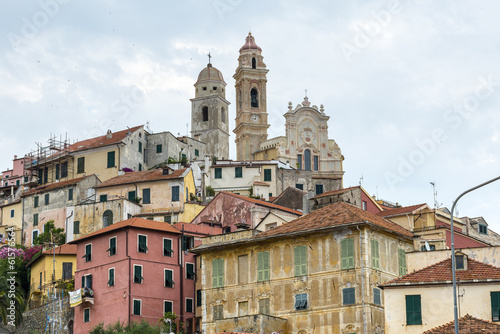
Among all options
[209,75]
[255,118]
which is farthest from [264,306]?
[209,75]

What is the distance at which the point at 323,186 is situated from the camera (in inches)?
3971

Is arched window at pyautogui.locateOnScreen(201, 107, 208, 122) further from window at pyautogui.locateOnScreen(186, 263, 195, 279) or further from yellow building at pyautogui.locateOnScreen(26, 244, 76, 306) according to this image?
window at pyautogui.locateOnScreen(186, 263, 195, 279)

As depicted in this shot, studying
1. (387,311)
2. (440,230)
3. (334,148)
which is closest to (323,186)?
(334,148)

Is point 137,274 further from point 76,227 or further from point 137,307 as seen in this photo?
point 76,227

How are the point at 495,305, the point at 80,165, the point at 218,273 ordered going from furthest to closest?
the point at 80,165
the point at 218,273
the point at 495,305

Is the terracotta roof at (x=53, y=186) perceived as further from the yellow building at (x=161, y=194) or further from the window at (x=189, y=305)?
the window at (x=189, y=305)

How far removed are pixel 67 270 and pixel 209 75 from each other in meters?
54.6

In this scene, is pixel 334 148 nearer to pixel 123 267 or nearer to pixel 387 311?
pixel 123 267

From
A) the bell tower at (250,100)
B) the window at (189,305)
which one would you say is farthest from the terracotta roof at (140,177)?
the bell tower at (250,100)

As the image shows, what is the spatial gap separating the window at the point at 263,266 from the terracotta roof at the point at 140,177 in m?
30.2

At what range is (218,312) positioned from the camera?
57781 mm

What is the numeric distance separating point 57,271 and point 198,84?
5345 cm

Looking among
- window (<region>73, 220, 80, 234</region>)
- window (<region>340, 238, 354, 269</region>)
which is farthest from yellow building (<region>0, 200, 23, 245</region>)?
window (<region>340, 238, 354, 269</region>)

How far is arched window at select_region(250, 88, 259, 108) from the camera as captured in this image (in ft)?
417
